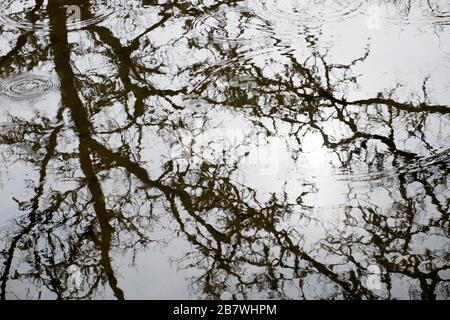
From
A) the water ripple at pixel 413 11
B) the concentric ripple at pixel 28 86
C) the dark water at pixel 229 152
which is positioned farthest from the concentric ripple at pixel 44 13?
the water ripple at pixel 413 11

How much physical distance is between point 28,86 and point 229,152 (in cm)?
126

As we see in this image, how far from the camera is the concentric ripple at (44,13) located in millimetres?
3152

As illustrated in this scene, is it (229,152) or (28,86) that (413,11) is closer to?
(229,152)

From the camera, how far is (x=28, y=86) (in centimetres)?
268

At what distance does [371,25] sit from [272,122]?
1.08m

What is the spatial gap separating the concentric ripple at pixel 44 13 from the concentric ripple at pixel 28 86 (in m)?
0.54

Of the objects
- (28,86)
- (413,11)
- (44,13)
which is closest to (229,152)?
(28,86)

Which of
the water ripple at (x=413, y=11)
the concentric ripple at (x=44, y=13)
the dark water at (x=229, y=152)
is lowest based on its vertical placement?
the dark water at (x=229, y=152)

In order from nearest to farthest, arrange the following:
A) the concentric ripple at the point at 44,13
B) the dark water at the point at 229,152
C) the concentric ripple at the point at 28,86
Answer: the dark water at the point at 229,152, the concentric ripple at the point at 28,86, the concentric ripple at the point at 44,13

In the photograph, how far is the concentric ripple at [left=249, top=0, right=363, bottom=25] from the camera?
119 inches

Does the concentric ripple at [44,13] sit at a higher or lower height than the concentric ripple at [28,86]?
higher

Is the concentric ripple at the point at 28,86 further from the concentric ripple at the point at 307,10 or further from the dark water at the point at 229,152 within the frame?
the concentric ripple at the point at 307,10

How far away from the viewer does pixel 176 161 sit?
2.24 m
